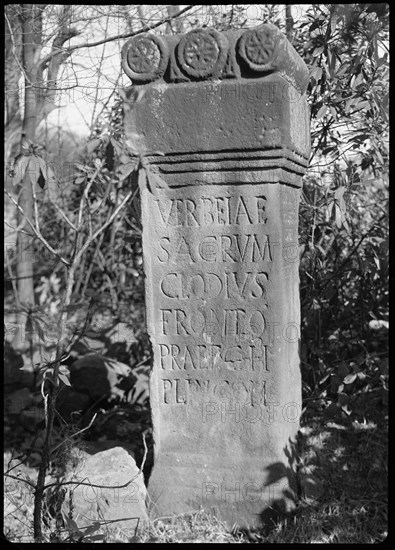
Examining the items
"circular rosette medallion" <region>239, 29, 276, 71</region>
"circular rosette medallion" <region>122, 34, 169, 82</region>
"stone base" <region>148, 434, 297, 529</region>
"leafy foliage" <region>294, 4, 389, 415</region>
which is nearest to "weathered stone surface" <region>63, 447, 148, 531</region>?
"stone base" <region>148, 434, 297, 529</region>

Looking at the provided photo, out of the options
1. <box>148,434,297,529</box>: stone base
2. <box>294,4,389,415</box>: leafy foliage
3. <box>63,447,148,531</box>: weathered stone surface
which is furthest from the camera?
<box>294,4,389,415</box>: leafy foliage

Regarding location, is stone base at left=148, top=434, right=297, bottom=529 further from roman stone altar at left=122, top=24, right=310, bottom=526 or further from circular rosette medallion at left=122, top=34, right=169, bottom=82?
circular rosette medallion at left=122, top=34, right=169, bottom=82

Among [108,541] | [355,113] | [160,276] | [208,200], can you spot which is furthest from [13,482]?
[355,113]

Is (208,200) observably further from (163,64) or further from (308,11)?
(308,11)

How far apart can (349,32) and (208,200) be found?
1384 millimetres

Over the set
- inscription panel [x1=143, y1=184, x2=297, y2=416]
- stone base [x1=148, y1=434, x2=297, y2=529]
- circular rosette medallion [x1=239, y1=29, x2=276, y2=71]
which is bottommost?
stone base [x1=148, y1=434, x2=297, y2=529]

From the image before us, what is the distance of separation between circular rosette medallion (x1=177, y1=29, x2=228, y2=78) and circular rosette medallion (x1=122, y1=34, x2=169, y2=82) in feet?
0.32

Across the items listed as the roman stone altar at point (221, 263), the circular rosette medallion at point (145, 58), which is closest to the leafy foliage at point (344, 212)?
the roman stone altar at point (221, 263)

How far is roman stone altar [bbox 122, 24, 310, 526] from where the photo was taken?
273 centimetres

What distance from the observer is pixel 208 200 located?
2.84 m

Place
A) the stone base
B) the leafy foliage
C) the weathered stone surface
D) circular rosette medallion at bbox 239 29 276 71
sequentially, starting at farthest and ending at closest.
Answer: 1. the leafy foliage
2. the stone base
3. the weathered stone surface
4. circular rosette medallion at bbox 239 29 276 71

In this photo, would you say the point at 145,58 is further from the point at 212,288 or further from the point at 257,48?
the point at 212,288

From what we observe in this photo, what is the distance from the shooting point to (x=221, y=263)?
9.39 ft

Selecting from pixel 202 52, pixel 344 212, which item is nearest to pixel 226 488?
pixel 344 212
